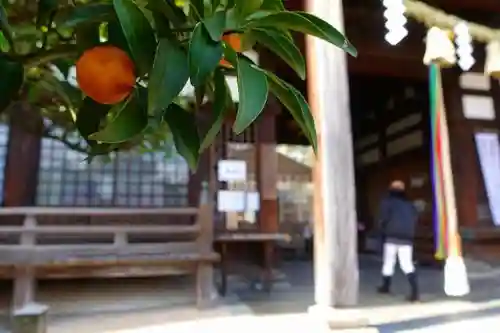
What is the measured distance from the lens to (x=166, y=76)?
0.48 meters

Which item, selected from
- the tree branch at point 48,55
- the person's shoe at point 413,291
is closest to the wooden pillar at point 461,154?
the person's shoe at point 413,291

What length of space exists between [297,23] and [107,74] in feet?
0.70

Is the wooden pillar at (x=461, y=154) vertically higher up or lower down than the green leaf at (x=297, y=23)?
higher up

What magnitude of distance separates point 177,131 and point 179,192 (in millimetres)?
6457

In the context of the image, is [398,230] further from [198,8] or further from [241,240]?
[198,8]

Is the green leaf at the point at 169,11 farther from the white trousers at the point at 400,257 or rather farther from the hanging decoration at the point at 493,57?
the white trousers at the point at 400,257

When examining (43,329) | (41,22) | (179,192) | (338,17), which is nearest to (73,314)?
(179,192)

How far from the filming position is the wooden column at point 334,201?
3262 millimetres

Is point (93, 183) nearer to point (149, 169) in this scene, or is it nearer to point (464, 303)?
point (149, 169)

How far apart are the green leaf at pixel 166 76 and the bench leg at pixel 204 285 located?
4679 mm

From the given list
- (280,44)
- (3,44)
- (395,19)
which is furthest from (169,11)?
(395,19)

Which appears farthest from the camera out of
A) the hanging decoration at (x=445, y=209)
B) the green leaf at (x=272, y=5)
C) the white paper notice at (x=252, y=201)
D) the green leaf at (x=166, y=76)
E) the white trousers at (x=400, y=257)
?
the white paper notice at (x=252, y=201)

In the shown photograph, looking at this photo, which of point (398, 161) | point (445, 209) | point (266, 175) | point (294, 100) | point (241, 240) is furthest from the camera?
point (398, 161)

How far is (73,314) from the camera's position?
15.2ft
